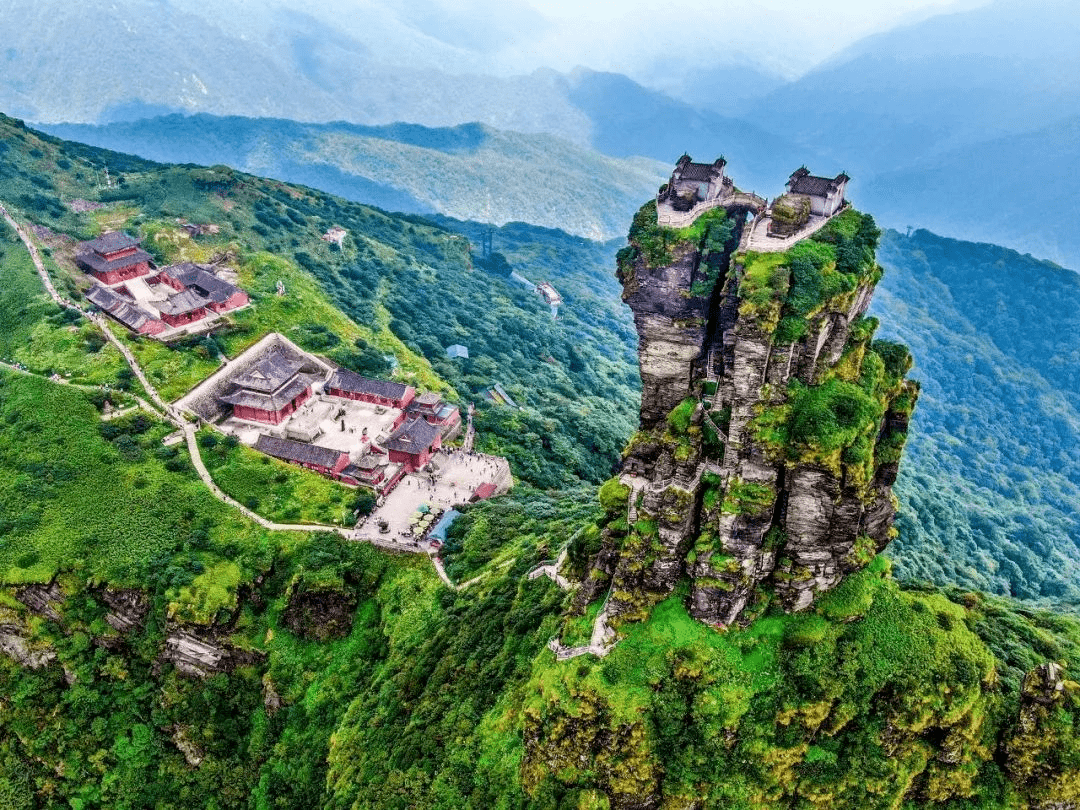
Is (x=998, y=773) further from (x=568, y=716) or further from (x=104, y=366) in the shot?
(x=104, y=366)

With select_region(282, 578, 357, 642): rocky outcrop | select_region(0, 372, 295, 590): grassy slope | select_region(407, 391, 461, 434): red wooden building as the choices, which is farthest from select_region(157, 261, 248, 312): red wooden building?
select_region(282, 578, 357, 642): rocky outcrop

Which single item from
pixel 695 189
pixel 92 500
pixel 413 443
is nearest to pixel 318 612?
pixel 413 443

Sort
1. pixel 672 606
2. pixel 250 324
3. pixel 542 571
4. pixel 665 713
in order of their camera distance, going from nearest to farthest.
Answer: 1. pixel 665 713
2. pixel 672 606
3. pixel 542 571
4. pixel 250 324

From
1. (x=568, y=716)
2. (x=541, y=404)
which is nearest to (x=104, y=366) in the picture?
(x=541, y=404)

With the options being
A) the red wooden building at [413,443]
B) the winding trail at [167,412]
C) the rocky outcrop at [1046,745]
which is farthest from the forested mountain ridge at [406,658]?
the red wooden building at [413,443]

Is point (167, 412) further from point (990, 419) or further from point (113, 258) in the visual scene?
point (990, 419)

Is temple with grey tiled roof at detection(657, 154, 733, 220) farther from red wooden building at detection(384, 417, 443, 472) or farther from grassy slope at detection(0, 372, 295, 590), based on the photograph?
grassy slope at detection(0, 372, 295, 590)
